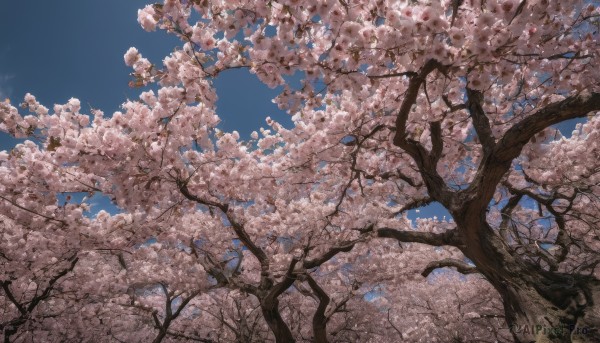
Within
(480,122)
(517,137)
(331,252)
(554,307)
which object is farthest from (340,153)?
(554,307)

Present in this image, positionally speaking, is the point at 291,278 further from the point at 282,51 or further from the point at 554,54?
the point at 554,54

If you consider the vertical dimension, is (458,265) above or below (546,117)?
below

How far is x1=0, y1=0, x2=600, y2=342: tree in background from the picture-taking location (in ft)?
12.0

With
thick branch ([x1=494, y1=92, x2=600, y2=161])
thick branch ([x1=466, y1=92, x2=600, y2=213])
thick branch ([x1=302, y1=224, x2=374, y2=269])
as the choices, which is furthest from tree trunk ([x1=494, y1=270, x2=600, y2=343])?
thick branch ([x1=302, y1=224, x2=374, y2=269])

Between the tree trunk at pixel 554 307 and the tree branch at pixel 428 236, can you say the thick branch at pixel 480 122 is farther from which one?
the tree trunk at pixel 554 307

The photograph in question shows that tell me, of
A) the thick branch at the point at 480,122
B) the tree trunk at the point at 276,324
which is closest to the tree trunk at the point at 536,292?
the thick branch at the point at 480,122

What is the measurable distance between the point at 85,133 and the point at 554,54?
6.58m

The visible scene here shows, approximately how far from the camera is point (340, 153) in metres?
7.05

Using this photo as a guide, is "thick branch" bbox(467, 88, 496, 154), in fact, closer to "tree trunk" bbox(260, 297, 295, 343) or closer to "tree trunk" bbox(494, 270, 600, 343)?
"tree trunk" bbox(494, 270, 600, 343)

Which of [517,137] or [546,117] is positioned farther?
[517,137]

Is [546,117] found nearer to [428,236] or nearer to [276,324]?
[428,236]

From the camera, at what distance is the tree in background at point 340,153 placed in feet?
12.0

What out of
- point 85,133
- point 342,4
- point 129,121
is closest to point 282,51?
point 342,4

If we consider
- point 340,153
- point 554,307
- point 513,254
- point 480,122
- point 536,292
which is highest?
point 340,153
